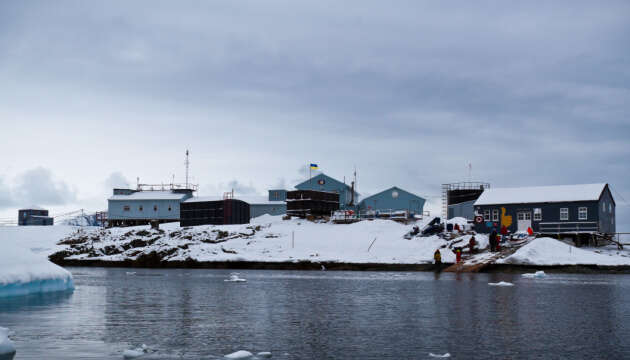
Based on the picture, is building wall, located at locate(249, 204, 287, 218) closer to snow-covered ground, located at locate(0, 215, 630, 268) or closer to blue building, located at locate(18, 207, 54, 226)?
snow-covered ground, located at locate(0, 215, 630, 268)

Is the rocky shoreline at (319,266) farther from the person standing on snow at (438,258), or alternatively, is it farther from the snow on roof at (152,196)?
the snow on roof at (152,196)

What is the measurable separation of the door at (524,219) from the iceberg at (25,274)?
4965 cm

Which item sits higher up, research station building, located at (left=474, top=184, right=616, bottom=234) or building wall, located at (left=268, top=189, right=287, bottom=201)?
building wall, located at (left=268, top=189, right=287, bottom=201)

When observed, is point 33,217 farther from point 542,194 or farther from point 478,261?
point 478,261

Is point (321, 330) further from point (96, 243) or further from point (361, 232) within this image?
point (96, 243)

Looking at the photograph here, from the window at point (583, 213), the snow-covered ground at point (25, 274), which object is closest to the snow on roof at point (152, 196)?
the window at point (583, 213)

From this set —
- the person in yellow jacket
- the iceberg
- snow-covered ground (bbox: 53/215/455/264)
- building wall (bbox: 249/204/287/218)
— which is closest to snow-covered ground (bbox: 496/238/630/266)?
the person in yellow jacket

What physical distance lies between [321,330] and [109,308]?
9.57 m

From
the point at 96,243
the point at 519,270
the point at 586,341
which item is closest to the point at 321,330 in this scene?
the point at 586,341

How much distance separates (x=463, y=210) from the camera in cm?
8612

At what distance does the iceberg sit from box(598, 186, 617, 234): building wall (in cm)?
5293

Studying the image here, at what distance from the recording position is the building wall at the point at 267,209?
97.7m

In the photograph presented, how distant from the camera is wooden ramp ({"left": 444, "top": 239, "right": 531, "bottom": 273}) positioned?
52031mm

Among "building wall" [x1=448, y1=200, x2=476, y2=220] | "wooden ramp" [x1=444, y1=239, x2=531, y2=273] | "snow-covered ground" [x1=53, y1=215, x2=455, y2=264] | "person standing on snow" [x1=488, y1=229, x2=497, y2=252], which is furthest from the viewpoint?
"building wall" [x1=448, y1=200, x2=476, y2=220]
